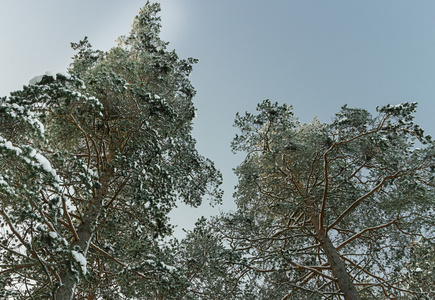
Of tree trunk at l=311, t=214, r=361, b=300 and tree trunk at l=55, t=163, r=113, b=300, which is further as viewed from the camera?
tree trunk at l=311, t=214, r=361, b=300

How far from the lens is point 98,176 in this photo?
7102 mm

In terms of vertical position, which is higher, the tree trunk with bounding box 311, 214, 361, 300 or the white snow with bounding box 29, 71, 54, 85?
the white snow with bounding box 29, 71, 54, 85

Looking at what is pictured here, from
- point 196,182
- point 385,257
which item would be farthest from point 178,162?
point 385,257

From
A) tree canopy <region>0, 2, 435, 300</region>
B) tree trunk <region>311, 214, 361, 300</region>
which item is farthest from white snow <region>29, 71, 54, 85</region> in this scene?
tree trunk <region>311, 214, 361, 300</region>

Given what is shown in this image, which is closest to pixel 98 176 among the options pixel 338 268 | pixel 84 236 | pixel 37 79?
pixel 84 236

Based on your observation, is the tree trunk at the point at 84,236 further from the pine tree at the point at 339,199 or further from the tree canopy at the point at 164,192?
the pine tree at the point at 339,199

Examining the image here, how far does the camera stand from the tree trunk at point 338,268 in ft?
26.4

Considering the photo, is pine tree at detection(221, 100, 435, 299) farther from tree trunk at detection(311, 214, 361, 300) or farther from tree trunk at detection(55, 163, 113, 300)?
tree trunk at detection(55, 163, 113, 300)

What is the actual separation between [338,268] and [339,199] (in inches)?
120

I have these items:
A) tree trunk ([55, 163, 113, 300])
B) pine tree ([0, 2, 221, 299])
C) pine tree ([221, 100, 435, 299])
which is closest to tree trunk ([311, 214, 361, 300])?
pine tree ([221, 100, 435, 299])

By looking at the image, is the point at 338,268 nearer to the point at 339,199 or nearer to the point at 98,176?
the point at 339,199

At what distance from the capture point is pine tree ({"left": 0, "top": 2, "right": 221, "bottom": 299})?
17.3ft

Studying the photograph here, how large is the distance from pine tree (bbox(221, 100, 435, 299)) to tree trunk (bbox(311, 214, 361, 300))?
29 millimetres

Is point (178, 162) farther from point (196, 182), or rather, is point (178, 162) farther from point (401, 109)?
point (401, 109)
